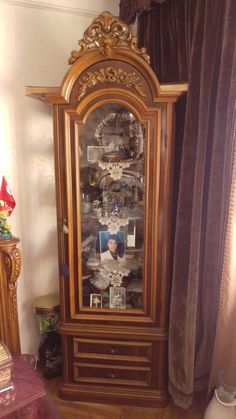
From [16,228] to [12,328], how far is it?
625mm

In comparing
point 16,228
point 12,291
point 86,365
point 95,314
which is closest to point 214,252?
point 95,314

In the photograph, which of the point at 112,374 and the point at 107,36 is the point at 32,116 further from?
the point at 112,374

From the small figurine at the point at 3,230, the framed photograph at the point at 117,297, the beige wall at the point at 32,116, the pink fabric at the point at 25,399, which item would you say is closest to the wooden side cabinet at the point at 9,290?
the small figurine at the point at 3,230

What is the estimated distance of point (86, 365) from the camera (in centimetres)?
169

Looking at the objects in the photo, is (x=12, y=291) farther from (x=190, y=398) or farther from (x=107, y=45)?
(x=107, y=45)

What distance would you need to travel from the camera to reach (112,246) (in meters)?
1.66

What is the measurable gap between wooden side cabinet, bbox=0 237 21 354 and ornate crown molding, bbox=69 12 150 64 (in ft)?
3.42

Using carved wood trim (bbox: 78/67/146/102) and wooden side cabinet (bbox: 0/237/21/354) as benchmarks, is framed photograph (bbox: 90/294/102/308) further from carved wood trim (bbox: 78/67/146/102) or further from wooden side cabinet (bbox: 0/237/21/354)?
carved wood trim (bbox: 78/67/146/102)

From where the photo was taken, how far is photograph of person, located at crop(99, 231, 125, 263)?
1642 millimetres

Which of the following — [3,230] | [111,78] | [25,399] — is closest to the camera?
[25,399]

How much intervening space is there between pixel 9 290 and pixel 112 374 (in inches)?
31.3

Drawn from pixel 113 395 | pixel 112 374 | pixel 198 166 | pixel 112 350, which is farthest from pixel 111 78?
pixel 113 395

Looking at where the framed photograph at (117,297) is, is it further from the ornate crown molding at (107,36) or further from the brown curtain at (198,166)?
the ornate crown molding at (107,36)

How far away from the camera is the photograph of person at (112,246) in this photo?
1.64m
